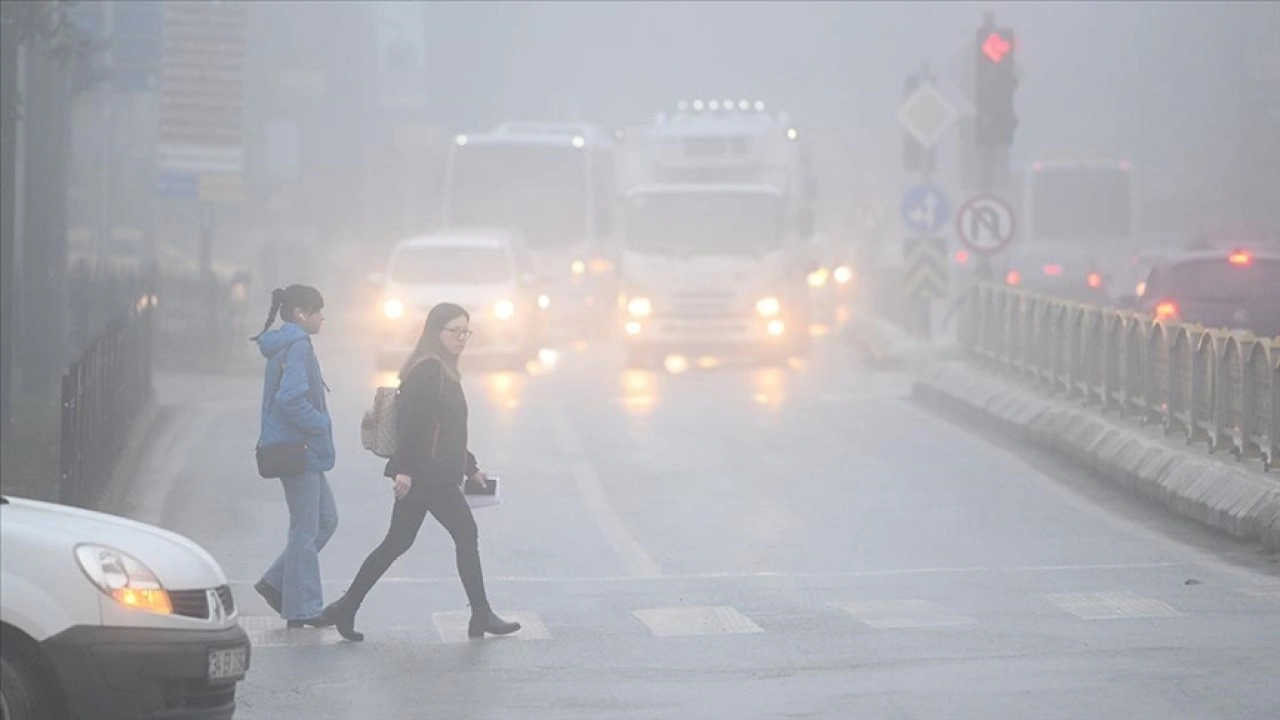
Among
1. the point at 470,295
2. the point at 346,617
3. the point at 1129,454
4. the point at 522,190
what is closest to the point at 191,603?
the point at 346,617

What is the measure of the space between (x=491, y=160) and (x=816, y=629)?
3099cm

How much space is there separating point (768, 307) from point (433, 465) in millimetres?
20765

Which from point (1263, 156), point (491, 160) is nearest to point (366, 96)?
point (491, 160)

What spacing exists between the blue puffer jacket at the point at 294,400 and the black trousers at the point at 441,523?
0.43 metres

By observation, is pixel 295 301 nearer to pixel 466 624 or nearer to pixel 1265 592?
pixel 466 624

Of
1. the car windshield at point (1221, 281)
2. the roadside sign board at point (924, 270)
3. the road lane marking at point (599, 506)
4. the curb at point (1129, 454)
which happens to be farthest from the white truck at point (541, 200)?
the car windshield at point (1221, 281)

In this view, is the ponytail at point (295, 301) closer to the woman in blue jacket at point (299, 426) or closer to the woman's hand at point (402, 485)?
the woman in blue jacket at point (299, 426)

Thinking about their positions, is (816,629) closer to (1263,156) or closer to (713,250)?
(1263,156)

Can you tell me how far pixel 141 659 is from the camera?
822 centimetres

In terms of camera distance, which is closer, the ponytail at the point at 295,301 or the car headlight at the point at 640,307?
the ponytail at the point at 295,301

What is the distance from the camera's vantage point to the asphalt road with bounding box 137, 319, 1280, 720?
10.0 meters

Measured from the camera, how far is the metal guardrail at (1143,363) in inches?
650

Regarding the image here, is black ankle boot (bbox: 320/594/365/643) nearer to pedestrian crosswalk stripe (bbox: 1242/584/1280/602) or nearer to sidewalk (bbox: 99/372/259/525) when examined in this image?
pedestrian crosswalk stripe (bbox: 1242/584/1280/602)

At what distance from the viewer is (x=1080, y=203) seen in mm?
49656
